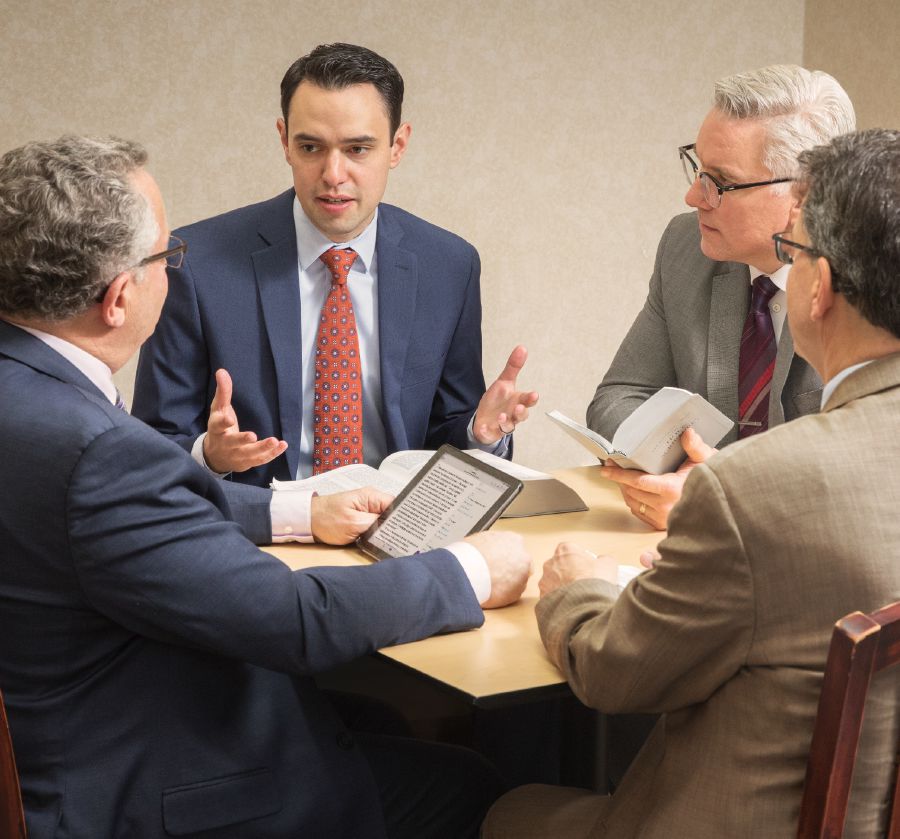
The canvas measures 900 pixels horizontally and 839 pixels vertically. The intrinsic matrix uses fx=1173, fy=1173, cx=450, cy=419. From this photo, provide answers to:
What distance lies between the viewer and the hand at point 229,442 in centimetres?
224

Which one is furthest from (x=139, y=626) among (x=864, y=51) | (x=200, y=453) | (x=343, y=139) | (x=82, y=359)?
(x=864, y=51)

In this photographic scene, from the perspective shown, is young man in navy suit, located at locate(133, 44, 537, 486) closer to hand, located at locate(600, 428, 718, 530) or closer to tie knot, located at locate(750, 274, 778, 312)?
hand, located at locate(600, 428, 718, 530)

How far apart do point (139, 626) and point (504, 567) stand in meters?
0.58

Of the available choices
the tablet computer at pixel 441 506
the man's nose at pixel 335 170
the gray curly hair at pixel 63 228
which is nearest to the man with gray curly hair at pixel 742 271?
the tablet computer at pixel 441 506

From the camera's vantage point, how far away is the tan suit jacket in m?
1.26

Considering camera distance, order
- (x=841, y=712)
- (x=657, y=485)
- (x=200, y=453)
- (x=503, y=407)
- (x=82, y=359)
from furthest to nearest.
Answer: (x=503, y=407) → (x=200, y=453) → (x=657, y=485) → (x=82, y=359) → (x=841, y=712)

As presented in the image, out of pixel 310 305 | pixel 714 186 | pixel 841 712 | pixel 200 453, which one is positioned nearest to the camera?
pixel 841 712

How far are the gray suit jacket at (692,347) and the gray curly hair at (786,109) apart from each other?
1.07 ft

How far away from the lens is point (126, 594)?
148cm

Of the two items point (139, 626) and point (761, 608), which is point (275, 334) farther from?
point (761, 608)

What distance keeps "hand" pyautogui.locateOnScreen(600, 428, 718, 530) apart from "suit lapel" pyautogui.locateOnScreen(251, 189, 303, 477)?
0.78m

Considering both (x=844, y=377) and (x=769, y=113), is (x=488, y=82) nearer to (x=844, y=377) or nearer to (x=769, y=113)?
(x=769, y=113)

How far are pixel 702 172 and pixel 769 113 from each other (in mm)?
183

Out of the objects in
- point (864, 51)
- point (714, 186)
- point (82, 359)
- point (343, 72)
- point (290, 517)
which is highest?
point (864, 51)
